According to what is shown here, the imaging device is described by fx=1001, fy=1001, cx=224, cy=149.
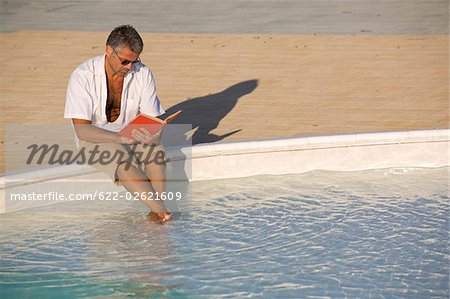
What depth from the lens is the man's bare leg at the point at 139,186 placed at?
21.5 ft

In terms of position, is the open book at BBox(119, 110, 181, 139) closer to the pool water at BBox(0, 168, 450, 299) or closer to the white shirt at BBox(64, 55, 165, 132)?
the white shirt at BBox(64, 55, 165, 132)

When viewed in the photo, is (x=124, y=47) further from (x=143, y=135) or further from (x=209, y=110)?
(x=209, y=110)

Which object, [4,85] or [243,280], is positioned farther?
[4,85]

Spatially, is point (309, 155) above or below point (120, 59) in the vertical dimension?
Answer: below

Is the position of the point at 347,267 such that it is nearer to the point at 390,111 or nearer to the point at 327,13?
the point at 390,111

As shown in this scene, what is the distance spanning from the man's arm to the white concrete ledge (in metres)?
0.54

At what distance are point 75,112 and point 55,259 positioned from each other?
1031mm

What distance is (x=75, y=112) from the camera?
6.55 m

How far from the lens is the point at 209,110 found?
880cm

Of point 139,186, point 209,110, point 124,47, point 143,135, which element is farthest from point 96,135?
point 209,110

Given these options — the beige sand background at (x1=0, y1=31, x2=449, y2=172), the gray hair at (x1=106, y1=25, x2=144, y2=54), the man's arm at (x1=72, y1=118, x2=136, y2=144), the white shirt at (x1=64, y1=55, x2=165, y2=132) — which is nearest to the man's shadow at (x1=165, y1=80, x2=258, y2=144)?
the beige sand background at (x1=0, y1=31, x2=449, y2=172)

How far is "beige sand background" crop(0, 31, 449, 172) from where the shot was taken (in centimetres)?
848

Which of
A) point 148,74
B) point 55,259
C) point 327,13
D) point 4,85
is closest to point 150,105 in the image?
point 148,74

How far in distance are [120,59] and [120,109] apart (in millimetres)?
502
